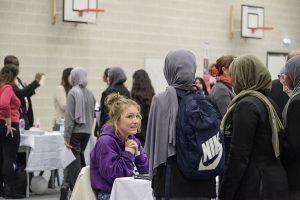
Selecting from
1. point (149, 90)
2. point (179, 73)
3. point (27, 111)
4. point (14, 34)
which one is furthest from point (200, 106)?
point (14, 34)

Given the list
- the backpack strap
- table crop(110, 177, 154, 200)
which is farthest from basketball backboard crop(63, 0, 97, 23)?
the backpack strap

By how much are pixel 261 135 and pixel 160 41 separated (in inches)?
355

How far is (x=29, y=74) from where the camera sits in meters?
10.1

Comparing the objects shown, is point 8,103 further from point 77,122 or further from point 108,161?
point 108,161

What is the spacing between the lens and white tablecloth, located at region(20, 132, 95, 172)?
7707 millimetres

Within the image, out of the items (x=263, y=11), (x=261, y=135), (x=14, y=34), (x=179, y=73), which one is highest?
(x=263, y=11)

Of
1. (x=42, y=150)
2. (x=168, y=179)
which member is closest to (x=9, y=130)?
(x=42, y=150)

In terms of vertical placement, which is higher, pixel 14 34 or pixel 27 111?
pixel 14 34

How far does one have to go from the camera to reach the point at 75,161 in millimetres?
7395

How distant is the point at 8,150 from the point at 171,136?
4.48 meters

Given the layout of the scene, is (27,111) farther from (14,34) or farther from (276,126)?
(276,126)

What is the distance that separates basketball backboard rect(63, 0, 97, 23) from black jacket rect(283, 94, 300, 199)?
7454mm

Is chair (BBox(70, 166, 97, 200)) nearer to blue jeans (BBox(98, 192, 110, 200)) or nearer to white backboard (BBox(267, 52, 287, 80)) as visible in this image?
blue jeans (BBox(98, 192, 110, 200))

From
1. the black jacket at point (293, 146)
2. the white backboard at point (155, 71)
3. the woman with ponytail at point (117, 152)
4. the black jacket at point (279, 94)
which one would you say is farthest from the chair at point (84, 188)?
the white backboard at point (155, 71)
